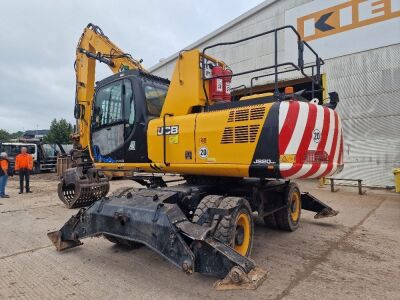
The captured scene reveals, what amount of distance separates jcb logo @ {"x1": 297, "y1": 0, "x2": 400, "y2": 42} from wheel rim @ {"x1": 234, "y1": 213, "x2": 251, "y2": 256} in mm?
10632

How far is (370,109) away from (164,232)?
11.1 metres

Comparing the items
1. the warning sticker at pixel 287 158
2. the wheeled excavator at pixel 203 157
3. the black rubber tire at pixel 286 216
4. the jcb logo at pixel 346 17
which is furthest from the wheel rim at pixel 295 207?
the jcb logo at pixel 346 17

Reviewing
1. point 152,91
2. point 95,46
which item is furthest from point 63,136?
point 152,91

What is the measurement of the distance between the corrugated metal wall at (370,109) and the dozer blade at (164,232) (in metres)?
10.3

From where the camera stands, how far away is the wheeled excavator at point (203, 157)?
3590mm

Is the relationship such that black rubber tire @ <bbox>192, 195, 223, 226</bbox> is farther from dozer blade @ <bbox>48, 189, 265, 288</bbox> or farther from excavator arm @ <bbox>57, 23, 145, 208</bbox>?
excavator arm @ <bbox>57, 23, 145, 208</bbox>

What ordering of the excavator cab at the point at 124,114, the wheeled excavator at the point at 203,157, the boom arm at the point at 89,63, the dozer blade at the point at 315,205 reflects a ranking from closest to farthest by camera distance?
the wheeled excavator at the point at 203,157, the excavator cab at the point at 124,114, the dozer blade at the point at 315,205, the boom arm at the point at 89,63

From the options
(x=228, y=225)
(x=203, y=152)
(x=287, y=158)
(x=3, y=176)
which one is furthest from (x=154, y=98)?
(x=3, y=176)

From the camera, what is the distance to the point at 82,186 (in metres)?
7.90

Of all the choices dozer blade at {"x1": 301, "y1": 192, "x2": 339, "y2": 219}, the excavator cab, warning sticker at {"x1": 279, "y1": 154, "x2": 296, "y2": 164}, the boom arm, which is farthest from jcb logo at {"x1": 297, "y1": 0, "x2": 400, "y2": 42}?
warning sticker at {"x1": 279, "y1": 154, "x2": 296, "y2": 164}

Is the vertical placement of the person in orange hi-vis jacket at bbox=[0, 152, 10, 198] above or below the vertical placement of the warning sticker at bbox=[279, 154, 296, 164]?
below

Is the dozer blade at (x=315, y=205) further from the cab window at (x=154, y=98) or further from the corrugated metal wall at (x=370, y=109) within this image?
the corrugated metal wall at (x=370, y=109)

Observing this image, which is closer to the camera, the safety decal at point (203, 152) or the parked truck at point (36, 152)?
the safety decal at point (203, 152)

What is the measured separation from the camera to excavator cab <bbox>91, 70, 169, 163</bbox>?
16.9 ft
